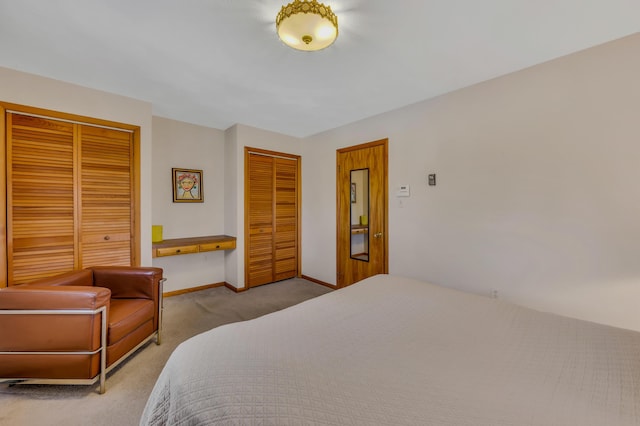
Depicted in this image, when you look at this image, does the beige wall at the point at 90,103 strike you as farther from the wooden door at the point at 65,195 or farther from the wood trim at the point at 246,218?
the wood trim at the point at 246,218

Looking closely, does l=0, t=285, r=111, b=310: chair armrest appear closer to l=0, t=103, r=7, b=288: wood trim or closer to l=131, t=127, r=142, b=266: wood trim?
l=0, t=103, r=7, b=288: wood trim

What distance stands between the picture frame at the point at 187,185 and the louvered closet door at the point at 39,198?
1163 mm

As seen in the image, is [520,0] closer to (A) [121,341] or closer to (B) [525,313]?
(B) [525,313]

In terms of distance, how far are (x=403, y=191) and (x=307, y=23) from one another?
2.17 meters

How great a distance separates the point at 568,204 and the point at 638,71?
999mm

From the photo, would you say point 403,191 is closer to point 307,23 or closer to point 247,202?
point 307,23

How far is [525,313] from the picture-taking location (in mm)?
1518

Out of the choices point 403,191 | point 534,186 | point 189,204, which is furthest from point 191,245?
point 534,186

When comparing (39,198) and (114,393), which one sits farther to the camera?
(39,198)

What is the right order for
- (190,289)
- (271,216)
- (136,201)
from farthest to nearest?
(271,216) → (190,289) → (136,201)

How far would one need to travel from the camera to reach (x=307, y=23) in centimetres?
150

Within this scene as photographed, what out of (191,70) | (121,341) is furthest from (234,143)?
(121,341)

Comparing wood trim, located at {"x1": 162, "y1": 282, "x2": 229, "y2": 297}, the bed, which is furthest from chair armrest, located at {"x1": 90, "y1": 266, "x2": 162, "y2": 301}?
the bed

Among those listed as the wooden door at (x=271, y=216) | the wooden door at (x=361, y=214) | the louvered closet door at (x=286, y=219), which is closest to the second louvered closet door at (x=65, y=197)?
the wooden door at (x=271, y=216)
